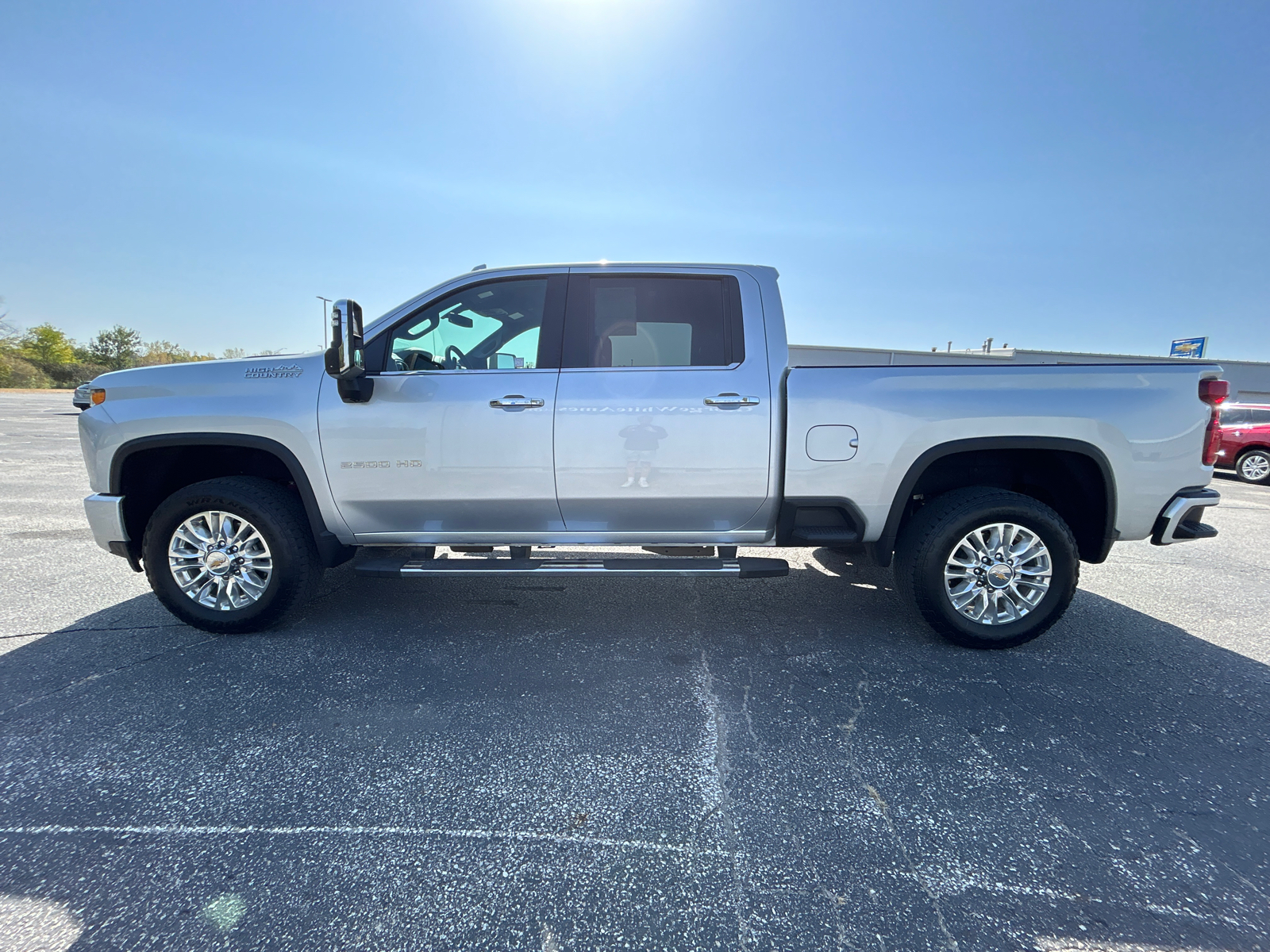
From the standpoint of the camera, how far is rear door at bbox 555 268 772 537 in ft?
10.9

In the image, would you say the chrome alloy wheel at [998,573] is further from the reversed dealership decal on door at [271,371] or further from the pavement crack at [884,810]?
the reversed dealership decal on door at [271,371]

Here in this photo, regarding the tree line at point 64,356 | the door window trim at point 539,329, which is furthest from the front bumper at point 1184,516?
the tree line at point 64,356

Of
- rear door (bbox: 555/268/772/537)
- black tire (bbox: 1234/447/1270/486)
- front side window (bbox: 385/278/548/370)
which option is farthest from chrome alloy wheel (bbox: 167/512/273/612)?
black tire (bbox: 1234/447/1270/486)

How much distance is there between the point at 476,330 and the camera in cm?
370

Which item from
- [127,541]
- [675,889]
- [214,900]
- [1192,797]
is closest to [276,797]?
[214,900]

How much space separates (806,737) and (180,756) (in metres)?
2.50

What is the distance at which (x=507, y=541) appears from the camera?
354 cm

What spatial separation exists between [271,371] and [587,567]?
6.92 ft

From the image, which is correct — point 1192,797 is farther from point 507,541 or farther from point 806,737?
point 507,541

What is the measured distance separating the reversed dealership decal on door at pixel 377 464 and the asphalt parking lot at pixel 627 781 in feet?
2.87

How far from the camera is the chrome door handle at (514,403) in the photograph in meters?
3.34

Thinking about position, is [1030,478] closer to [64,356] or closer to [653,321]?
[653,321]

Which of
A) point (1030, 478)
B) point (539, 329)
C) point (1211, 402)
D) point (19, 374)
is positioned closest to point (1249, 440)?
point (1211, 402)

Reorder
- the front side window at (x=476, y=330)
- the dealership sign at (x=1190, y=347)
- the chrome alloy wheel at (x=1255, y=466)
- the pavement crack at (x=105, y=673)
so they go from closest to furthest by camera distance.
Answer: the pavement crack at (x=105, y=673)
the front side window at (x=476, y=330)
the chrome alloy wheel at (x=1255, y=466)
the dealership sign at (x=1190, y=347)
